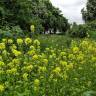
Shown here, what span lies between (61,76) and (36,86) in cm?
56

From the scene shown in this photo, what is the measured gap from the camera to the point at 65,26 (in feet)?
→ 298

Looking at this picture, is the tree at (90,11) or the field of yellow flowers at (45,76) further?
the tree at (90,11)

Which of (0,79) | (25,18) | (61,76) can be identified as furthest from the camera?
(25,18)

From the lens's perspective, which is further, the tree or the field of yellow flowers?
the tree

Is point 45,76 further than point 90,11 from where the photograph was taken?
No

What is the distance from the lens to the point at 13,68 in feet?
23.2

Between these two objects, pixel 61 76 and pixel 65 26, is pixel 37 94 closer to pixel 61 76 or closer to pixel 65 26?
pixel 61 76

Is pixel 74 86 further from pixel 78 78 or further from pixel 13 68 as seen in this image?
pixel 13 68

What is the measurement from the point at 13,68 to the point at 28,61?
0.68 metres

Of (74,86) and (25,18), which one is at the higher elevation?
(25,18)

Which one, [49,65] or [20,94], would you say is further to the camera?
[49,65]

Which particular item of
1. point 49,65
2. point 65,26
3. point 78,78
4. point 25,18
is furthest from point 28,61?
point 65,26

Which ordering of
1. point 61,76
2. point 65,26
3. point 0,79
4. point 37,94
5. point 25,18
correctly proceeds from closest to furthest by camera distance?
point 37,94, point 61,76, point 0,79, point 25,18, point 65,26

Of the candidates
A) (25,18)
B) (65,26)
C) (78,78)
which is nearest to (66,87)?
(78,78)
